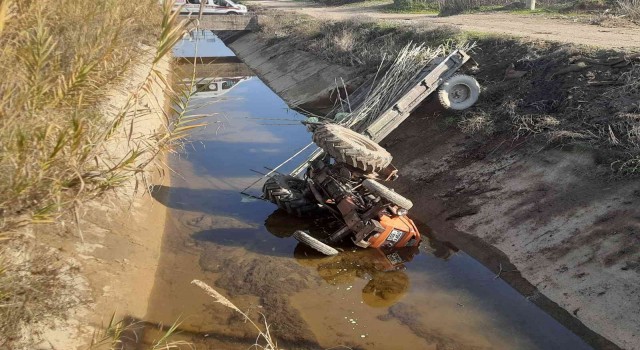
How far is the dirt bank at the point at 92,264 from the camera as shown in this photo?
18.5 feet

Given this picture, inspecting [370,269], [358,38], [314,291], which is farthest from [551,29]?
[314,291]

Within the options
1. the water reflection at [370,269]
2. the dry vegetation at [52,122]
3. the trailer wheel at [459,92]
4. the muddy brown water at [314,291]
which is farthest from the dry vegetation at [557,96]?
the dry vegetation at [52,122]

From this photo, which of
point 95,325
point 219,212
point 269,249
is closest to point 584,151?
point 269,249

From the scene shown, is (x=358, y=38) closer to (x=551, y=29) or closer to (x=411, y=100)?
(x=551, y=29)

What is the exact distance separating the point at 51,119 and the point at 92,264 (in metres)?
4.38

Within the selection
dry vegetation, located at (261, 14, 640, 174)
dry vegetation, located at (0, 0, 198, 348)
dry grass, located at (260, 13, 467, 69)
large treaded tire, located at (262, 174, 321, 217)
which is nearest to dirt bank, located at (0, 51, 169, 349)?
dry vegetation, located at (0, 0, 198, 348)

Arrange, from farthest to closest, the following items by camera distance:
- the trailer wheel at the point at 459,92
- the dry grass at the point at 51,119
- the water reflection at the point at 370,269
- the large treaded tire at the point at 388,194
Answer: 1. the trailer wheel at the point at 459,92
2. the large treaded tire at the point at 388,194
3. the water reflection at the point at 370,269
4. the dry grass at the point at 51,119

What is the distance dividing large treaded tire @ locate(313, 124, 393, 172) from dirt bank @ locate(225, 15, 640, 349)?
192 centimetres

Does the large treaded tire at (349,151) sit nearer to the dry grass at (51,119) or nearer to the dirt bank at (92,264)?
the dirt bank at (92,264)

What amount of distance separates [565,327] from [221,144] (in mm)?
10110

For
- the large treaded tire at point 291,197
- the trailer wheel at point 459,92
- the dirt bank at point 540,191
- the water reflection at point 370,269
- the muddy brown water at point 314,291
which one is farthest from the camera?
the trailer wheel at point 459,92

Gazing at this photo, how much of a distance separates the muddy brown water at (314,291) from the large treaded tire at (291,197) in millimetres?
280

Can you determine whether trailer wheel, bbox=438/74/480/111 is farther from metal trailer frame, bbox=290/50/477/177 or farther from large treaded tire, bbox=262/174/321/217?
large treaded tire, bbox=262/174/321/217

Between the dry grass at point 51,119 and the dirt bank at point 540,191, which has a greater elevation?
the dry grass at point 51,119
